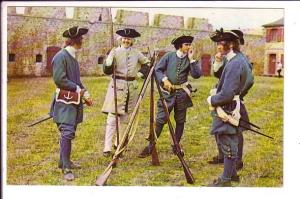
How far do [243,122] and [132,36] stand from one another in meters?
1.76

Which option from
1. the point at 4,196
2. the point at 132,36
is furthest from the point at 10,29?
the point at 4,196

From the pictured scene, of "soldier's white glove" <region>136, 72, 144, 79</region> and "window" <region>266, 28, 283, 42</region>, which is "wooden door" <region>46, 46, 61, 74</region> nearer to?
"soldier's white glove" <region>136, 72, 144, 79</region>

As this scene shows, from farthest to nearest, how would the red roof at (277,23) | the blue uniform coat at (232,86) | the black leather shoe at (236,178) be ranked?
the black leather shoe at (236,178) < the red roof at (277,23) < the blue uniform coat at (232,86)

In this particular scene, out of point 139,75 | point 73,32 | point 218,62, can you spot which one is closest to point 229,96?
point 218,62

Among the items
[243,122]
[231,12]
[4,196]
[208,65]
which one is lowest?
[4,196]

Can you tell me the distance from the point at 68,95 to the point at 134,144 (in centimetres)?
104

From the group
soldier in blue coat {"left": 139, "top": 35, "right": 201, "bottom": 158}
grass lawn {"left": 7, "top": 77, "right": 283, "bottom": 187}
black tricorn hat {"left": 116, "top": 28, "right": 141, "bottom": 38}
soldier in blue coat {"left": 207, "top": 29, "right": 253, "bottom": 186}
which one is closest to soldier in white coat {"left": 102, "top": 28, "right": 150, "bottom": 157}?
black tricorn hat {"left": 116, "top": 28, "right": 141, "bottom": 38}

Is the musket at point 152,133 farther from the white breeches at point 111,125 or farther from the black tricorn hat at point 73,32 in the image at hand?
the black tricorn hat at point 73,32

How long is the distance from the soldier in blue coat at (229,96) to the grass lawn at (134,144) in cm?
12

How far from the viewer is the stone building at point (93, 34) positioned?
9266 mm

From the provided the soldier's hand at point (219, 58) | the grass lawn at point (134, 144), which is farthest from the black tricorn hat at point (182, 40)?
the grass lawn at point (134, 144)

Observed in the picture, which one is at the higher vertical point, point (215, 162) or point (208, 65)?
point (208, 65)
